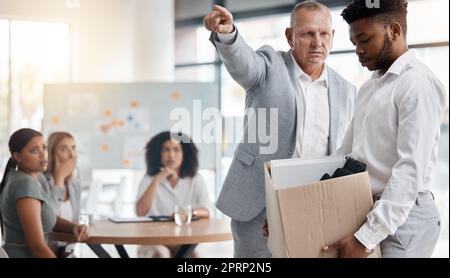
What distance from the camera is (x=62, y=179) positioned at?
2.38m

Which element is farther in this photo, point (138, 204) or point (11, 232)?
point (138, 204)

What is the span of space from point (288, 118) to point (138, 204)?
1970 mm

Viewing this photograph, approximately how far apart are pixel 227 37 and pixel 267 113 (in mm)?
245

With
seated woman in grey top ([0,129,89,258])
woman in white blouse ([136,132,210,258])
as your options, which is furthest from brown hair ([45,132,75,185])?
woman in white blouse ([136,132,210,258])

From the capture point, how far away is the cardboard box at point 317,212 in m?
0.97

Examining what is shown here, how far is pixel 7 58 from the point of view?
1282mm

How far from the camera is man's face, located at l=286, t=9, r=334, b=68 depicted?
129 centimetres

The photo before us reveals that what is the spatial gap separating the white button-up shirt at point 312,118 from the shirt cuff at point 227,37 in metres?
0.23

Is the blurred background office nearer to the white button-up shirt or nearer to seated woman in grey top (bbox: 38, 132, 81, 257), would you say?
the white button-up shirt

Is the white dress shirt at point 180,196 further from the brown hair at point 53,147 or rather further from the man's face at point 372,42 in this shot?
the man's face at point 372,42

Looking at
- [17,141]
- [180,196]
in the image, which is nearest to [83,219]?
[180,196]

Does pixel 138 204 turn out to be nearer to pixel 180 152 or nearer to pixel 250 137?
pixel 180 152

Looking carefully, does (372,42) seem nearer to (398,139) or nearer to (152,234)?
(398,139)
